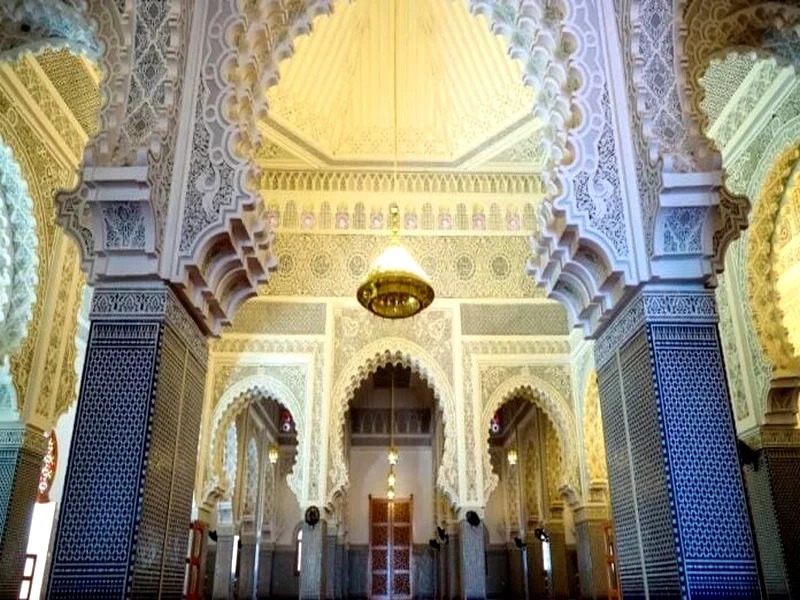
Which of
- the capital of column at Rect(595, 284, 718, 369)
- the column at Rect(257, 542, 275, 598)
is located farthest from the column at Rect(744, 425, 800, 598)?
the column at Rect(257, 542, 275, 598)

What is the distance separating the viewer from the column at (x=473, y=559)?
6.40m

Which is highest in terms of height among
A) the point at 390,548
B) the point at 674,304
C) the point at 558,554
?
the point at 674,304

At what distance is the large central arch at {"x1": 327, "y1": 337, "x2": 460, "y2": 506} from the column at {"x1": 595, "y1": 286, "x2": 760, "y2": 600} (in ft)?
11.7

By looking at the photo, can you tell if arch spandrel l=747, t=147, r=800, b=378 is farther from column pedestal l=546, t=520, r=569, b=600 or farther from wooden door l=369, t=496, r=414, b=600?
wooden door l=369, t=496, r=414, b=600

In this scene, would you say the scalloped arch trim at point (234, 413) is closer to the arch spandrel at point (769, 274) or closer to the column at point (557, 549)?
the column at point (557, 549)

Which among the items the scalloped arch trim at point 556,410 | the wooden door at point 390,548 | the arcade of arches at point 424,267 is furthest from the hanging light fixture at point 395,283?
the wooden door at point 390,548

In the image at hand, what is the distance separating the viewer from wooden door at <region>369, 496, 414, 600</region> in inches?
400

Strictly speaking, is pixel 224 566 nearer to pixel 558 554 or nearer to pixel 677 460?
pixel 558 554

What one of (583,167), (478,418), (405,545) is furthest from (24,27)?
(405,545)

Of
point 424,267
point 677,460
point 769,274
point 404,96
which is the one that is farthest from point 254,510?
point 677,460

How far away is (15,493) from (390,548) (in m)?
6.92

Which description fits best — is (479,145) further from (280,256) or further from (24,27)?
(24,27)

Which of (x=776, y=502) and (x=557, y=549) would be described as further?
(x=557, y=549)

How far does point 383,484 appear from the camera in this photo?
10.9m
